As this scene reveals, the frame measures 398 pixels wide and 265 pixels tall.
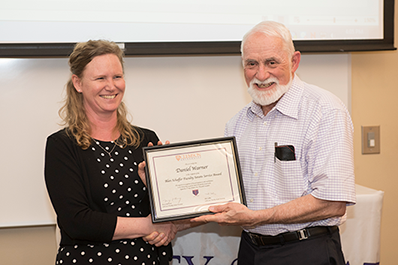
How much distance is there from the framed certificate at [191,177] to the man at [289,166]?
0.25 feet

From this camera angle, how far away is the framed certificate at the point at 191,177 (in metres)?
1.48

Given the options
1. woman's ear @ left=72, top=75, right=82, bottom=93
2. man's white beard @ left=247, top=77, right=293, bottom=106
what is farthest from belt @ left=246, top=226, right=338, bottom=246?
woman's ear @ left=72, top=75, right=82, bottom=93

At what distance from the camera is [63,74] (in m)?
2.26

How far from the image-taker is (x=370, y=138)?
2.57 metres

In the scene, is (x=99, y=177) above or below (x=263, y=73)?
below

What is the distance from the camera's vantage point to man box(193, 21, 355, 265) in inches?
54.1

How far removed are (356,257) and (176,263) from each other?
38.6 inches

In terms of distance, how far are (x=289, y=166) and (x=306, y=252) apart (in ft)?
1.15

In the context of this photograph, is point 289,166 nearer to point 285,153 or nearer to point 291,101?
point 285,153

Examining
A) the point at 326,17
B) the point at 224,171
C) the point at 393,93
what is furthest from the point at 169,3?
the point at 393,93

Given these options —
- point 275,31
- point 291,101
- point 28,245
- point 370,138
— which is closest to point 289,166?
point 291,101

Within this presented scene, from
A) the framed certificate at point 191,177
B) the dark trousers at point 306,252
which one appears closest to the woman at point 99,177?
the framed certificate at point 191,177

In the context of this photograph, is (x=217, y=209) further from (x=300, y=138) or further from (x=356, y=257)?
(x=356, y=257)

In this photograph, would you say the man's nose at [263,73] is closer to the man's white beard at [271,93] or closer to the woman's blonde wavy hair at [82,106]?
the man's white beard at [271,93]
